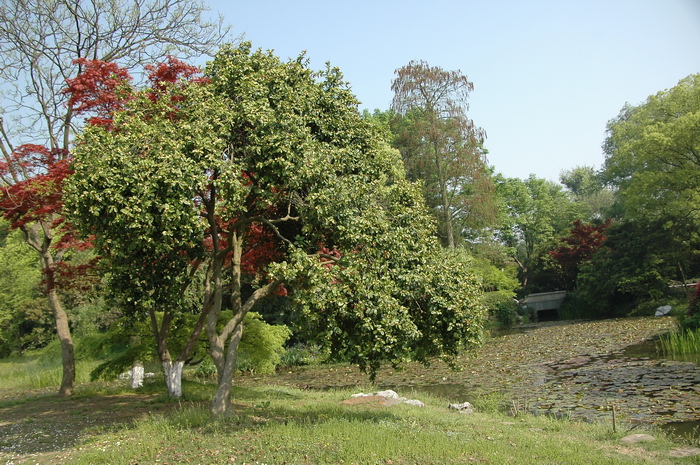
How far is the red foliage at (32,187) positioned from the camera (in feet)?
35.4

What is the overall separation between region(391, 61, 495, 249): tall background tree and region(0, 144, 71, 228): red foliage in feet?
74.1

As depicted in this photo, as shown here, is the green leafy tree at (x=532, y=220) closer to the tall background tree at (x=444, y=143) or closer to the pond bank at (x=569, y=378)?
the tall background tree at (x=444, y=143)

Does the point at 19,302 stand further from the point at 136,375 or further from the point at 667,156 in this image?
the point at 667,156

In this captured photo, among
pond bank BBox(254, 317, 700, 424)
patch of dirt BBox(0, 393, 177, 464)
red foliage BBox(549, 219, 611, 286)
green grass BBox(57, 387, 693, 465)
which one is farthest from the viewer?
red foliage BBox(549, 219, 611, 286)

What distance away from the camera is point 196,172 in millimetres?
7918

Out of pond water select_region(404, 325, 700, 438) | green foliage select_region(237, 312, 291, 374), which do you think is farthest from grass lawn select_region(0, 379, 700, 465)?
green foliage select_region(237, 312, 291, 374)

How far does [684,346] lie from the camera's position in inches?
649

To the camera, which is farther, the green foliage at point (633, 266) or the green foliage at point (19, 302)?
the green foliage at point (633, 266)

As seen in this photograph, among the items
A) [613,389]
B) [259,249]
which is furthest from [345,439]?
[613,389]

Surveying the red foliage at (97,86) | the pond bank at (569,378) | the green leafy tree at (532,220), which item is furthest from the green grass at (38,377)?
the green leafy tree at (532,220)

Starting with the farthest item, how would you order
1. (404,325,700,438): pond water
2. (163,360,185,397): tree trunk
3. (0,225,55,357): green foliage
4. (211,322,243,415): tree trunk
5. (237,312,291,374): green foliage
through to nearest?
(0,225,55,357): green foliage < (237,312,291,374): green foliage < (163,360,185,397): tree trunk < (404,325,700,438): pond water < (211,322,243,415): tree trunk

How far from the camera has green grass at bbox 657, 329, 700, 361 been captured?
16328 mm

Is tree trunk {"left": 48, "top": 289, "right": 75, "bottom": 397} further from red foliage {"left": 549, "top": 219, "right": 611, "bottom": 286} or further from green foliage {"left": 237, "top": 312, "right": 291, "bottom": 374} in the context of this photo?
red foliage {"left": 549, "top": 219, "right": 611, "bottom": 286}

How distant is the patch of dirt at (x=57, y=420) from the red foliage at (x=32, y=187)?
4.25 m
